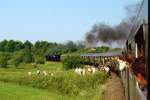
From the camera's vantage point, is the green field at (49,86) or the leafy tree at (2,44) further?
the leafy tree at (2,44)

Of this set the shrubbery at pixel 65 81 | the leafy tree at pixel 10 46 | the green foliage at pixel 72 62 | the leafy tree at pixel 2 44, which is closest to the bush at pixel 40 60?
the green foliage at pixel 72 62

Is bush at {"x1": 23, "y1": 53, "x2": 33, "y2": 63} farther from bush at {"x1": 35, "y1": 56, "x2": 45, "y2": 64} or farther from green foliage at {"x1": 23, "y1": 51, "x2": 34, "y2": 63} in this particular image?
bush at {"x1": 35, "y1": 56, "x2": 45, "y2": 64}

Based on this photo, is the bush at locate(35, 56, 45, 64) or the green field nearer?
the green field

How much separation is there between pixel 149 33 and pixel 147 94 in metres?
0.45

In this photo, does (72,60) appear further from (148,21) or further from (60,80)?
(148,21)

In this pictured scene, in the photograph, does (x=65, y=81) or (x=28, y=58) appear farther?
(x=28, y=58)

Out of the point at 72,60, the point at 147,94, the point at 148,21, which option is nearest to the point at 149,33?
the point at 148,21

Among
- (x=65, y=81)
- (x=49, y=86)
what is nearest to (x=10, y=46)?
(x=49, y=86)

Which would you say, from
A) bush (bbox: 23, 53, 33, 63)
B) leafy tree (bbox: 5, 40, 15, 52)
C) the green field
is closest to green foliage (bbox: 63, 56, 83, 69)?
the green field

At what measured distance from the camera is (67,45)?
131 m

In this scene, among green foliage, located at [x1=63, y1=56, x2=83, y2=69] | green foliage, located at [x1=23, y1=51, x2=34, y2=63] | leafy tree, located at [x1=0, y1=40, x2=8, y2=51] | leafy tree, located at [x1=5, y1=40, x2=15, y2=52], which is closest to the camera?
green foliage, located at [x1=63, y1=56, x2=83, y2=69]

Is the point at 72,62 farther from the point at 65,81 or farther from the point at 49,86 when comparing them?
the point at 65,81

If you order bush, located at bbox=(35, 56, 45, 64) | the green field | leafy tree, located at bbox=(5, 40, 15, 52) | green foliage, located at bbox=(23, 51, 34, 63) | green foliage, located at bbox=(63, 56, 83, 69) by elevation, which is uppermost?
leafy tree, located at bbox=(5, 40, 15, 52)

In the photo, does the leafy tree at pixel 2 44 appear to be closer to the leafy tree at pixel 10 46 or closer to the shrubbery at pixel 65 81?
the leafy tree at pixel 10 46
